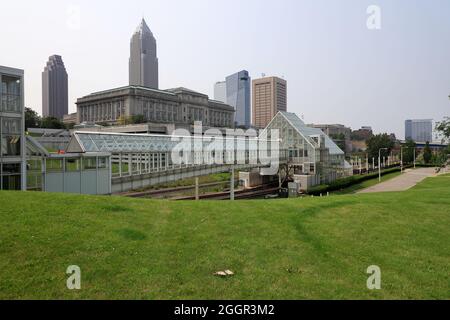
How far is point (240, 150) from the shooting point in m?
49.9

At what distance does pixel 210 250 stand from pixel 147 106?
5388 inches

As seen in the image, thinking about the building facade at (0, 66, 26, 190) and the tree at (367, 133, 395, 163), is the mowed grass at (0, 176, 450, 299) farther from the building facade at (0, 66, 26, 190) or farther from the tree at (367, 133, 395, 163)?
the tree at (367, 133, 395, 163)

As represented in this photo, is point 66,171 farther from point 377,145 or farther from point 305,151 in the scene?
point 377,145

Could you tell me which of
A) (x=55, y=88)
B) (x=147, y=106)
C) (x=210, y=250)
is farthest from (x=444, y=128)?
(x=55, y=88)

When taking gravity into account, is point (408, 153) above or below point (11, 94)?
below

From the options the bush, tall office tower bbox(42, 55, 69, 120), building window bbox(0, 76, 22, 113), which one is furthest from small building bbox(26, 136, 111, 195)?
tall office tower bbox(42, 55, 69, 120)

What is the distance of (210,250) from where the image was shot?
9.28 meters

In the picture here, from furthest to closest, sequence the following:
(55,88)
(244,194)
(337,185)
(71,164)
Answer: (55,88), (337,185), (244,194), (71,164)

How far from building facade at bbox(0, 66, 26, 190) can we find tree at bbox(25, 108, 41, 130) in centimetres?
8575

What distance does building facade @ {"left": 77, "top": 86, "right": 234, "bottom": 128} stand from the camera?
13512 cm

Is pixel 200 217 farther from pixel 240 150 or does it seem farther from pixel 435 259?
pixel 240 150

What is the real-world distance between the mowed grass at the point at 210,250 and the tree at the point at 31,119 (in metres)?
99.5

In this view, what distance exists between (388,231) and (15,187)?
22.3m

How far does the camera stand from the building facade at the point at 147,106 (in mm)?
135125
